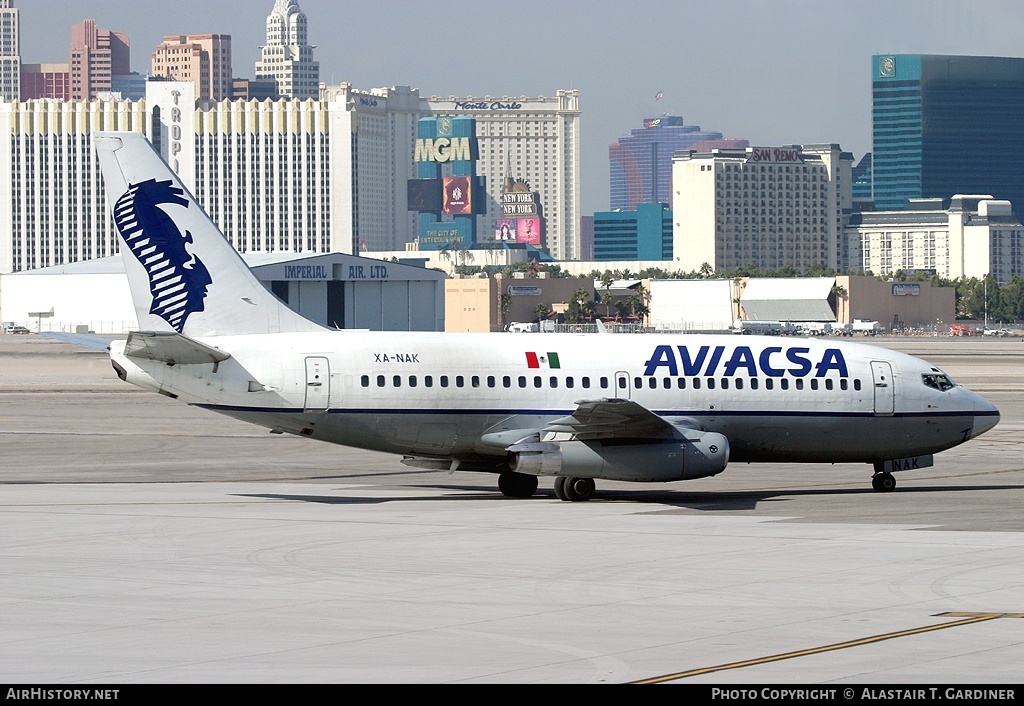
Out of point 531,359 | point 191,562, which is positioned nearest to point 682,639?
point 191,562

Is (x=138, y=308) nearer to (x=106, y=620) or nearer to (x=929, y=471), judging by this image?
(x=106, y=620)

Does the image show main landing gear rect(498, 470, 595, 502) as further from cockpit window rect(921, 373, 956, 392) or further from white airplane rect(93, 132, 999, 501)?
cockpit window rect(921, 373, 956, 392)

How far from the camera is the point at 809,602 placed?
68.8 feet

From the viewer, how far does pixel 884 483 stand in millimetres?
37719

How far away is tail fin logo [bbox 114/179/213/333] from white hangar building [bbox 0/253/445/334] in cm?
9133

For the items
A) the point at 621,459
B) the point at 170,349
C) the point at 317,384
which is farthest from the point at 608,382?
the point at 170,349

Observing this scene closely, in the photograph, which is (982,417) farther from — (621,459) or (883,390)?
(621,459)

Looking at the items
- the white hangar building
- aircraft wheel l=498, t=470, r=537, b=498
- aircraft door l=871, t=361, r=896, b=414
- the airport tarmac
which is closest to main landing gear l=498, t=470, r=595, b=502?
aircraft wheel l=498, t=470, r=537, b=498

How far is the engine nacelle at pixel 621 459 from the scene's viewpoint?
111ft

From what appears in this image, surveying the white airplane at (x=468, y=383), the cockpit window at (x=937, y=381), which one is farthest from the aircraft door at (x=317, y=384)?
the cockpit window at (x=937, y=381)

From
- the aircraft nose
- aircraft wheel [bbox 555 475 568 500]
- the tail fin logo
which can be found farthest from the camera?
the aircraft nose

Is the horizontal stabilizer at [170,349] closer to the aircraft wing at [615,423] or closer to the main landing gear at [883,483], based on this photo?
the aircraft wing at [615,423]

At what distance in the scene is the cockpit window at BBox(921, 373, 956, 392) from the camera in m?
38.6

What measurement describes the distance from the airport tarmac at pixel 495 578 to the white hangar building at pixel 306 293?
91.7m
